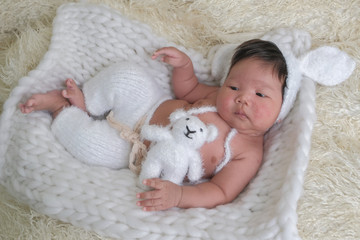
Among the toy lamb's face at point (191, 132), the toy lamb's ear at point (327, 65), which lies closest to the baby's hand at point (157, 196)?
the toy lamb's face at point (191, 132)

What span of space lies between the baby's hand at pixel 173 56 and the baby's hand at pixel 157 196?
43 centimetres

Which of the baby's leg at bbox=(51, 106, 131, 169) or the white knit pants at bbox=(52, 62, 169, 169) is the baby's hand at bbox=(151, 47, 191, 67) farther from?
the baby's leg at bbox=(51, 106, 131, 169)

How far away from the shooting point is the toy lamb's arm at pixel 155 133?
117 centimetres

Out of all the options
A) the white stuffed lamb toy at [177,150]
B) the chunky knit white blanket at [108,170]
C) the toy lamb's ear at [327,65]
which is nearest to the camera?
the chunky knit white blanket at [108,170]

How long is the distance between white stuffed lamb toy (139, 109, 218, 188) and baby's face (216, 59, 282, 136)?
0.30ft

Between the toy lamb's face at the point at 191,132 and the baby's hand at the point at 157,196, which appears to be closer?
the baby's hand at the point at 157,196

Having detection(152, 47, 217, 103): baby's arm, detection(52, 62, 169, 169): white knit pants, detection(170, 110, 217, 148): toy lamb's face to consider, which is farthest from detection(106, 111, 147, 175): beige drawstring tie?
detection(152, 47, 217, 103): baby's arm

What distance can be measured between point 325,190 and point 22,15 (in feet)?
4.04

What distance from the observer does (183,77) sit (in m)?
1.34

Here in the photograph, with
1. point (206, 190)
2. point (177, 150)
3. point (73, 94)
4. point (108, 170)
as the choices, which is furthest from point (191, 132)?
point (73, 94)

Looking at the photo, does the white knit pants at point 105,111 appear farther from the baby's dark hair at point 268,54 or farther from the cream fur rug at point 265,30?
the baby's dark hair at point 268,54

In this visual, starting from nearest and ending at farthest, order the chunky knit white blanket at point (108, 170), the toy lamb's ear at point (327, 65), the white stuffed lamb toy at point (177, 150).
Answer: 1. the chunky knit white blanket at point (108, 170)
2. the white stuffed lamb toy at point (177, 150)
3. the toy lamb's ear at point (327, 65)

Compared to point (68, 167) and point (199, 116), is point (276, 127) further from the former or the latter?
point (68, 167)

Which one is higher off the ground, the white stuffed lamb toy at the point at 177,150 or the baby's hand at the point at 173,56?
the baby's hand at the point at 173,56
